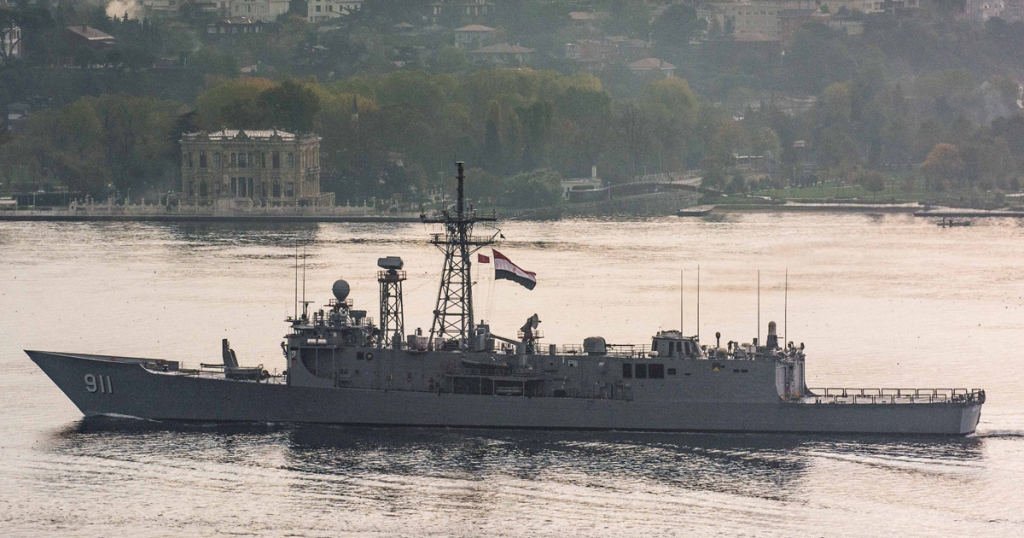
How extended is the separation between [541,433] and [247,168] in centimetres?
10341

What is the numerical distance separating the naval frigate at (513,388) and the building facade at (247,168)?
9667 cm

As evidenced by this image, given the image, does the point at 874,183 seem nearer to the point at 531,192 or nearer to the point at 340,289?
the point at 531,192

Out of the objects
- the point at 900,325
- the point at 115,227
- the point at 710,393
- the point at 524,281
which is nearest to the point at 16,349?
the point at 524,281

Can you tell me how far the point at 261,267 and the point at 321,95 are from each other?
2646 inches

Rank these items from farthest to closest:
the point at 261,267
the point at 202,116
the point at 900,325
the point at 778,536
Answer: the point at 202,116
the point at 261,267
the point at 900,325
the point at 778,536

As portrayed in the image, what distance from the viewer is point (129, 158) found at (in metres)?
187

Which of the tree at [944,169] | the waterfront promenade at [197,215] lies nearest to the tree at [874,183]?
the tree at [944,169]

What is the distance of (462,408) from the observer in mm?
79438

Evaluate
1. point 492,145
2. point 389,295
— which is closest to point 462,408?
point 389,295

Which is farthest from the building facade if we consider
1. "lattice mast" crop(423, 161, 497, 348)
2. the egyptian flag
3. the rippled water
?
the egyptian flag

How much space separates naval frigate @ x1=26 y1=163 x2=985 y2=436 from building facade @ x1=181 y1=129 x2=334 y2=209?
3806 inches

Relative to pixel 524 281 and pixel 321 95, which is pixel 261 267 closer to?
pixel 524 281

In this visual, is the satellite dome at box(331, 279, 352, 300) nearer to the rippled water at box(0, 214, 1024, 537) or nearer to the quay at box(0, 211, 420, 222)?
the rippled water at box(0, 214, 1024, 537)

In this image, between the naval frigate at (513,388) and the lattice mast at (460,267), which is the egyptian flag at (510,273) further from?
the lattice mast at (460,267)
